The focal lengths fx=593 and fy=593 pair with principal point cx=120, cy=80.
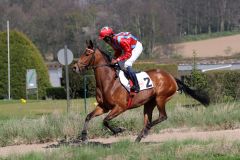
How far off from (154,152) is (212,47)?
62612 millimetres

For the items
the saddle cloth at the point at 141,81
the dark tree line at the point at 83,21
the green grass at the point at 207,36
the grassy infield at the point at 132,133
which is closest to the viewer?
the grassy infield at the point at 132,133

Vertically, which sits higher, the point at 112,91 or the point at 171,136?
the point at 112,91

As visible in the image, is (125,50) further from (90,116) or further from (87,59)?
(90,116)

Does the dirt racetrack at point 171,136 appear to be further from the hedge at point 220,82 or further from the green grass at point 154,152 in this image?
the hedge at point 220,82

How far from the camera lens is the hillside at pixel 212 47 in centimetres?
6669

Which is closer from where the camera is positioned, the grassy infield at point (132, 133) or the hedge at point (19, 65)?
the grassy infield at point (132, 133)

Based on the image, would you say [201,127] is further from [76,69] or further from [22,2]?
[22,2]

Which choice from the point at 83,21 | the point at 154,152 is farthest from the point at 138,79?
the point at 83,21

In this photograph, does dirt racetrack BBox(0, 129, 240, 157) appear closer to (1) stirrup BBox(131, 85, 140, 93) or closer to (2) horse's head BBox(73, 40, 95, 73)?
(1) stirrup BBox(131, 85, 140, 93)

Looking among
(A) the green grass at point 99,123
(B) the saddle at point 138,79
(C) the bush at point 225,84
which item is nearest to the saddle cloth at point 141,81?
(B) the saddle at point 138,79

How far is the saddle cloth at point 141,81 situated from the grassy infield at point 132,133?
1204 mm

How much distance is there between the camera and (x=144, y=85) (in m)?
11.8

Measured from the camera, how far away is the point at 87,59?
11.6m

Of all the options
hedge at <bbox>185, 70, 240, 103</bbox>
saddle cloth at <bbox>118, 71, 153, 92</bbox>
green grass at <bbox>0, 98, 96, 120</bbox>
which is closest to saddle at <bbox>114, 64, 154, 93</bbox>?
saddle cloth at <bbox>118, 71, 153, 92</bbox>
